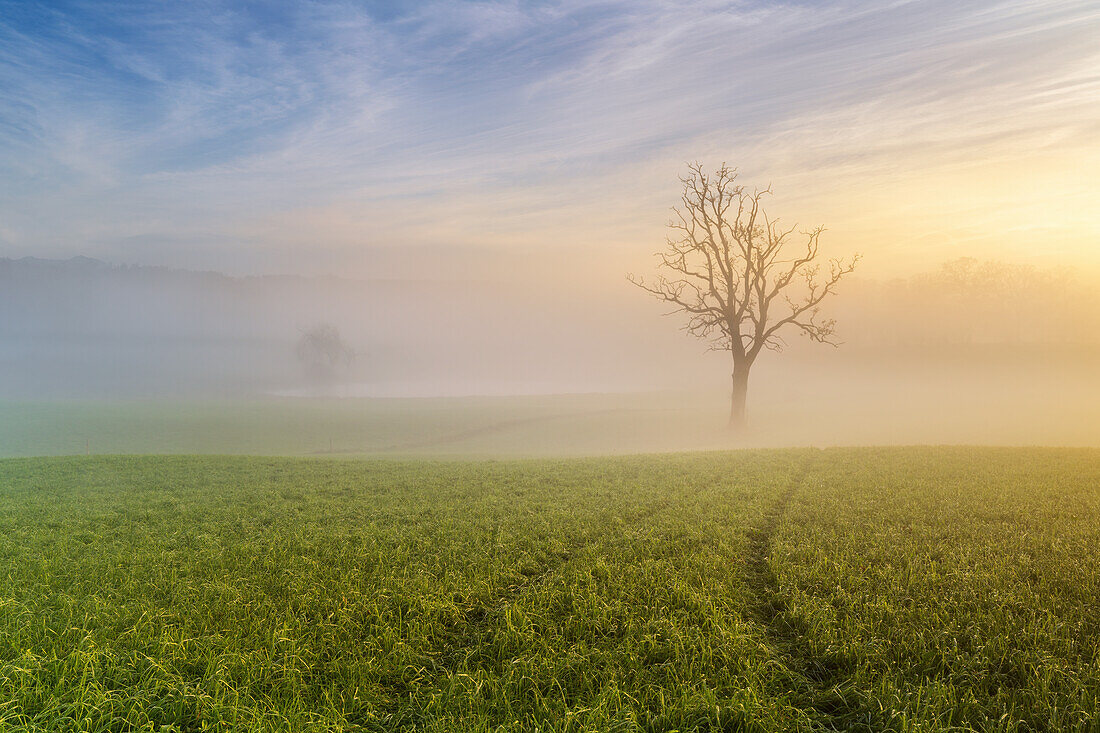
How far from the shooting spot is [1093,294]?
101375mm

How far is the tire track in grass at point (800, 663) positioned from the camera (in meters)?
6.98

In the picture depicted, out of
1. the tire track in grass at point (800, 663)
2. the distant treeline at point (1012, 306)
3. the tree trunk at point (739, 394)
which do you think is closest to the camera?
the tire track in grass at point (800, 663)

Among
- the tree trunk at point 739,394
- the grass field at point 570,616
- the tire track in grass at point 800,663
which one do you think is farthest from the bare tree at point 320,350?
the tire track in grass at point 800,663

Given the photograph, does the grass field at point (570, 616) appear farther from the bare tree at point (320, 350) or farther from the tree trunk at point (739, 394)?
the bare tree at point (320, 350)

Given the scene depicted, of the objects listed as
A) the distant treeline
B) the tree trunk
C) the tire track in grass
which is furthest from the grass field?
the distant treeline

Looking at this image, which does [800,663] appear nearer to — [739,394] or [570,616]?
[570,616]

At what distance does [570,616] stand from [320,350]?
11527 centimetres

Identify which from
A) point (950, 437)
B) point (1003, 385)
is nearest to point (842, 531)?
point (950, 437)

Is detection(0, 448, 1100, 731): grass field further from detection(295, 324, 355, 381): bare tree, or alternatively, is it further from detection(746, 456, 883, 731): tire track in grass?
detection(295, 324, 355, 381): bare tree

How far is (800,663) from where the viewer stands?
802 centimetres

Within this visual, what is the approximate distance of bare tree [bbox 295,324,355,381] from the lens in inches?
4540

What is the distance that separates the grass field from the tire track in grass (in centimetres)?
4

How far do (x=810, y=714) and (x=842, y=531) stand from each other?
7.25m

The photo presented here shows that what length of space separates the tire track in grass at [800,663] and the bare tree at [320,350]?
4455 inches
